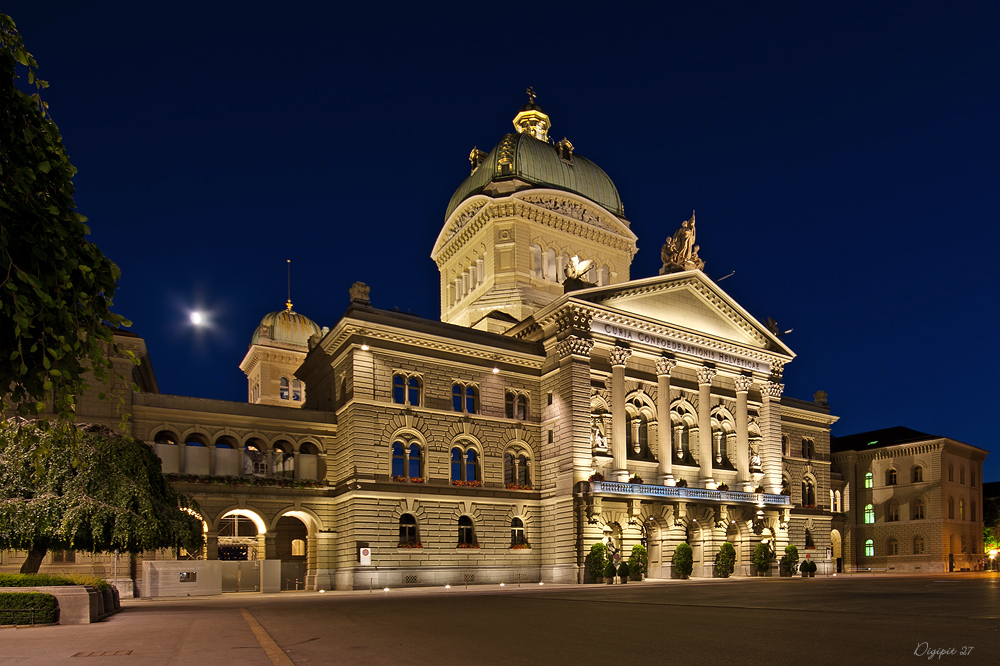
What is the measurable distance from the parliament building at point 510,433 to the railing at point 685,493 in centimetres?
16

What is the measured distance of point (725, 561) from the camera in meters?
53.4

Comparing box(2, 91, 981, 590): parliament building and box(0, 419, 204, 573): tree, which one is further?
box(2, 91, 981, 590): parliament building

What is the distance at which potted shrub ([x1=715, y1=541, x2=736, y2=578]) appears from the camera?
5341cm

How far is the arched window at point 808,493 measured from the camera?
2726 inches

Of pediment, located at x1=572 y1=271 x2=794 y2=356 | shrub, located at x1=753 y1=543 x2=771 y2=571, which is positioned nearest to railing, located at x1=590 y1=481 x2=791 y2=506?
shrub, located at x1=753 y1=543 x2=771 y2=571

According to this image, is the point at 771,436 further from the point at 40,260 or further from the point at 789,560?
the point at 40,260

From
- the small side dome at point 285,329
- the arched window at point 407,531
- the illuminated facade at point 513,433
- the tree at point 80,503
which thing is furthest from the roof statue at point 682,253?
the tree at point 80,503

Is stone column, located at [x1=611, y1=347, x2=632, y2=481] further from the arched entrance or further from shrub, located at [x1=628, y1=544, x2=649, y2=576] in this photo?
the arched entrance

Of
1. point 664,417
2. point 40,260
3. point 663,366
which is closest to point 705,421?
point 664,417

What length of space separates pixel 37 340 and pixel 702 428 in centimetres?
5215

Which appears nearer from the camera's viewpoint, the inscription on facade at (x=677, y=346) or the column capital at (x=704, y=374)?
the inscription on facade at (x=677, y=346)

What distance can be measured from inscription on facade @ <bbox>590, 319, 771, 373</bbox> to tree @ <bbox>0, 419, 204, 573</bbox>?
3214 centimetres

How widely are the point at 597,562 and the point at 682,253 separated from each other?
77.3ft

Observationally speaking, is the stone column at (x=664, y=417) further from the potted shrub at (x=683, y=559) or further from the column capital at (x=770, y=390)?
the column capital at (x=770, y=390)
